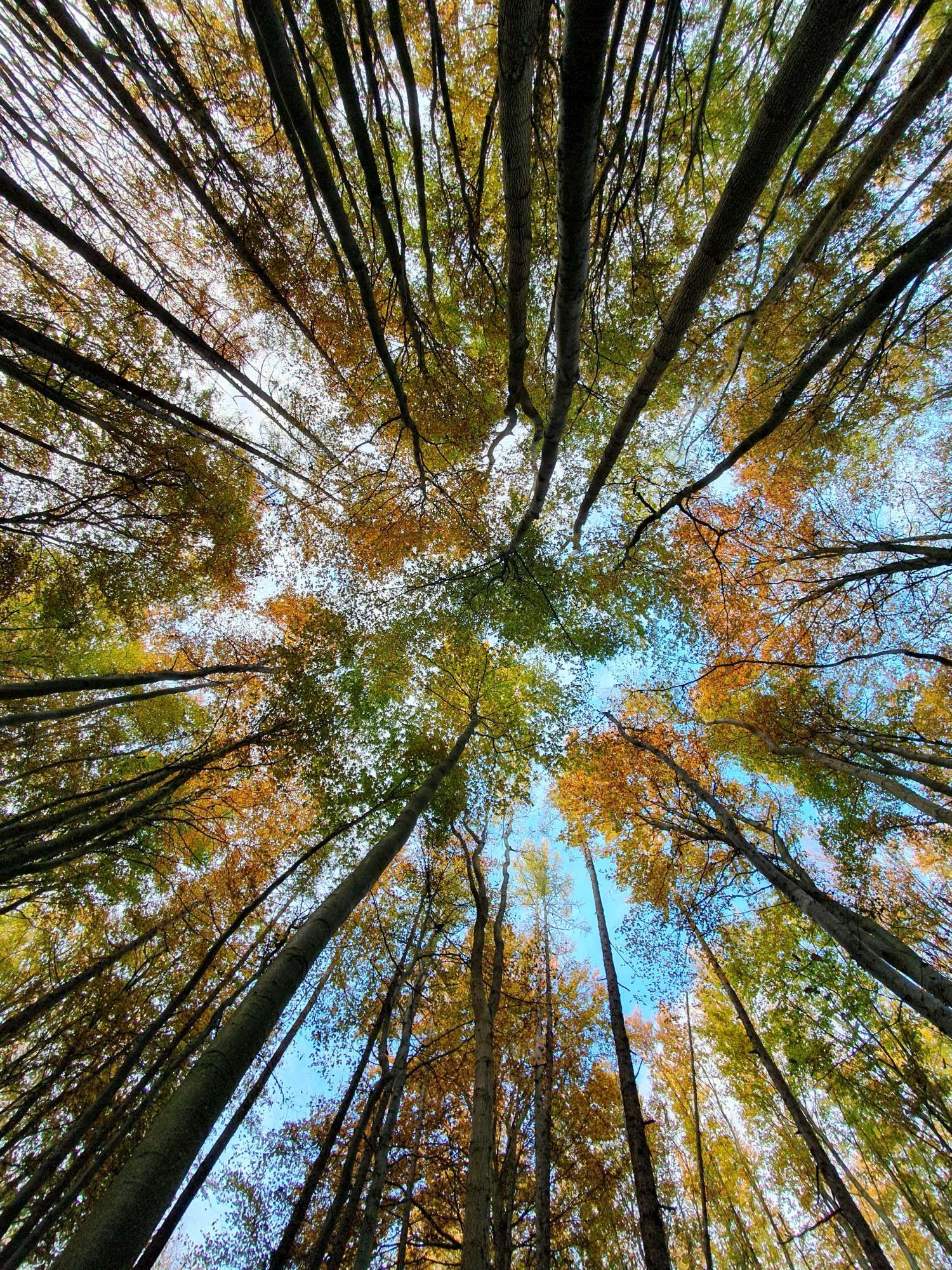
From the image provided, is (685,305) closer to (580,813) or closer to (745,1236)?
(580,813)

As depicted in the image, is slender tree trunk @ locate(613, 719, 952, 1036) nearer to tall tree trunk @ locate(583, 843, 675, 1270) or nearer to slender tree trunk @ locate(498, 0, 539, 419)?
tall tree trunk @ locate(583, 843, 675, 1270)

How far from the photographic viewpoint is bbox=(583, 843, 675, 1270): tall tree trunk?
4117 millimetres

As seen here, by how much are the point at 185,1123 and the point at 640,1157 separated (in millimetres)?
5387

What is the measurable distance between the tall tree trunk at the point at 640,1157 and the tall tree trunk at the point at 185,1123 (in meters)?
4.47

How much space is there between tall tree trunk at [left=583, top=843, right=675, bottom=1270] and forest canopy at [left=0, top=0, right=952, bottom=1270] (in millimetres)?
80

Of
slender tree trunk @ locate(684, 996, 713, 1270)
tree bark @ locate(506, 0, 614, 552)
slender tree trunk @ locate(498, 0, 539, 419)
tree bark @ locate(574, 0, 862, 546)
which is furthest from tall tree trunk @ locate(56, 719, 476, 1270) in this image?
slender tree trunk @ locate(684, 996, 713, 1270)

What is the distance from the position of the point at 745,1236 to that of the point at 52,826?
1682 cm

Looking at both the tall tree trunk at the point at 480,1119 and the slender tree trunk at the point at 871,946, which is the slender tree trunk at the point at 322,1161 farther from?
the slender tree trunk at the point at 871,946

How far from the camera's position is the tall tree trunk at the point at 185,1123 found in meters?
1.40

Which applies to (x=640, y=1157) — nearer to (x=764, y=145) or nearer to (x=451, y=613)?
(x=451, y=613)

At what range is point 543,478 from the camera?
4.19 m

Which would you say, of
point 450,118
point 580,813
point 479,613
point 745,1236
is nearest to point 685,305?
point 450,118

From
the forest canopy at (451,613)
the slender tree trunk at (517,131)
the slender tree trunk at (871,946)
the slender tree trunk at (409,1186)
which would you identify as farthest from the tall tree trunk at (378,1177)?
the slender tree trunk at (517,131)

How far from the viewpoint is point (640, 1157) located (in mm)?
4672
